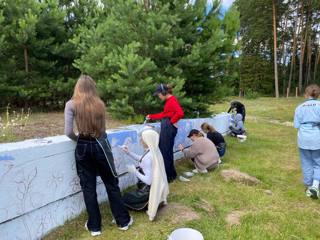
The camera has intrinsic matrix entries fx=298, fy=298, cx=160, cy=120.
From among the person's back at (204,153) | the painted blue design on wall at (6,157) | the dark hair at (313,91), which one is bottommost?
the person's back at (204,153)

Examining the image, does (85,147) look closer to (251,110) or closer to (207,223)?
(207,223)

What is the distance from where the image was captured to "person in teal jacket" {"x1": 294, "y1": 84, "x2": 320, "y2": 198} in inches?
189

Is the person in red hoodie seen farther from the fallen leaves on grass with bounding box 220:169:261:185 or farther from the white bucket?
the white bucket

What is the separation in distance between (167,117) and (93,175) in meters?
2.08

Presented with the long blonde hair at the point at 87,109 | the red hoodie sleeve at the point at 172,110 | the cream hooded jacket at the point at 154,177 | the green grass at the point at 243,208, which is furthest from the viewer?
the red hoodie sleeve at the point at 172,110

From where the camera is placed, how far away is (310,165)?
507 centimetres

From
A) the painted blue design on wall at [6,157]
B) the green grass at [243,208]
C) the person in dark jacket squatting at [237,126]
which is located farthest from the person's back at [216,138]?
the painted blue design on wall at [6,157]

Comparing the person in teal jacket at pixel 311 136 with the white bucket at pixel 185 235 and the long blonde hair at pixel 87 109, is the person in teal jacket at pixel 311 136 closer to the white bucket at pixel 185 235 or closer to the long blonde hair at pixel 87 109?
the white bucket at pixel 185 235

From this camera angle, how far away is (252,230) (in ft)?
11.7

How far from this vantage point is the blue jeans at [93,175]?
322 centimetres

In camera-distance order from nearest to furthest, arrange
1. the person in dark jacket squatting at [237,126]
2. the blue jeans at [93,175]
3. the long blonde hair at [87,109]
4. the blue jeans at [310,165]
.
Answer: the long blonde hair at [87,109] → the blue jeans at [93,175] → the blue jeans at [310,165] → the person in dark jacket squatting at [237,126]

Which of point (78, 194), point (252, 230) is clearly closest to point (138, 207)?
point (78, 194)

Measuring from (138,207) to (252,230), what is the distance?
1431mm

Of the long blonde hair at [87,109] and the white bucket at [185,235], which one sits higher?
the long blonde hair at [87,109]
